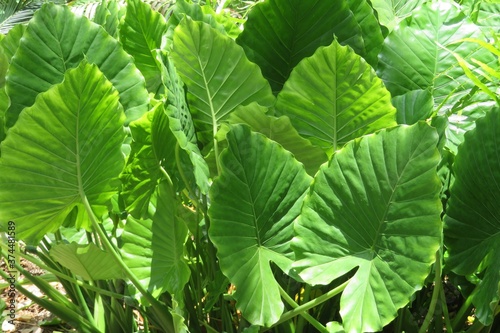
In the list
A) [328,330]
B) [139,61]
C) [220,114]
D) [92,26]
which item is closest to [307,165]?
[220,114]

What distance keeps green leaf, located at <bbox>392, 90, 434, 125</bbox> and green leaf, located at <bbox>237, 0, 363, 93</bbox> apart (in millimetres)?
146

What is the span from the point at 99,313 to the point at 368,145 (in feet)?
2.49

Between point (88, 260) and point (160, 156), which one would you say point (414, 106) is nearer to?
point (160, 156)

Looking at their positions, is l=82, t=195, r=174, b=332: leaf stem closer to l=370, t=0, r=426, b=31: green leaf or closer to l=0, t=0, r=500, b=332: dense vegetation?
l=0, t=0, r=500, b=332: dense vegetation

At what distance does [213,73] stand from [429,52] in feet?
1.58

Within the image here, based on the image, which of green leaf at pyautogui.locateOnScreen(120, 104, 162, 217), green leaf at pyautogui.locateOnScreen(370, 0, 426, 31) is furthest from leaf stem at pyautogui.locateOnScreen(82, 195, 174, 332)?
green leaf at pyautogui.locateOnScreen(370, 0, 426, 31)

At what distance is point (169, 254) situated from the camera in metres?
1.22

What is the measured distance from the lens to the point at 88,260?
1154mm

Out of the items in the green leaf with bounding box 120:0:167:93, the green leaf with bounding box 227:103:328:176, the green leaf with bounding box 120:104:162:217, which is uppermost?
the green leaf with bounding box 120:0:167:93

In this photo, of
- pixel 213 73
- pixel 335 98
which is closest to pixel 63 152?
pixel 213 73

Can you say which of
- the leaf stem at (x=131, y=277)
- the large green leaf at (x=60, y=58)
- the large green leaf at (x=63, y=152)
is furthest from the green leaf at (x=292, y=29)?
the leaf stem at (x=131, y=277)

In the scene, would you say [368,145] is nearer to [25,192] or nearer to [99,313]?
[25,192]

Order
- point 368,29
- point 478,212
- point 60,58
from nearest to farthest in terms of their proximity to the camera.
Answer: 1. point 478,212
2. point 60,58
3. point 368,29

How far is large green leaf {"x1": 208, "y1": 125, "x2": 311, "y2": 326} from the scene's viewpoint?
0.99m
